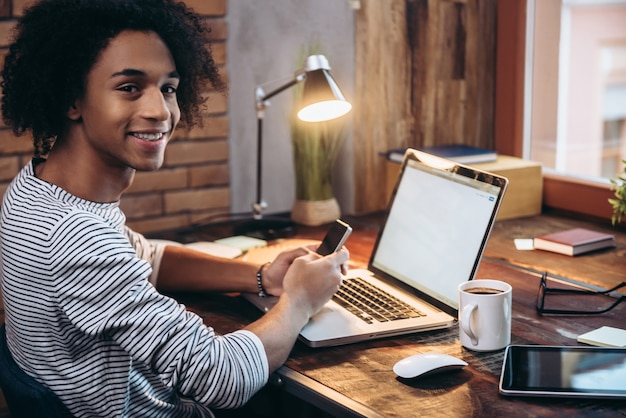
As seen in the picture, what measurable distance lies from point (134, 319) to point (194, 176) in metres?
1.18

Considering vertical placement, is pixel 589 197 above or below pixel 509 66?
below

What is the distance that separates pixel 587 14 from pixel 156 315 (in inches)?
78.3

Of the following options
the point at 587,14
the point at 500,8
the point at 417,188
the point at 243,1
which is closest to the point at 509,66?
the point at 500,8

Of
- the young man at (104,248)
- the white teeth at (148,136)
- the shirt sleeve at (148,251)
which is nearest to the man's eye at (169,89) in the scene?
the young man at (104,248)

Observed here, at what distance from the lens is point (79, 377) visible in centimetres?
136

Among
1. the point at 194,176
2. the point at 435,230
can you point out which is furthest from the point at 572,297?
the point at 194,176

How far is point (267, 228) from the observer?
90.0 inches

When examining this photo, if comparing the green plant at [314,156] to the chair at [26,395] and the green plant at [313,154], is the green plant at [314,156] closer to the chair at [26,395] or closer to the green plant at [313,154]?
the green plant at [313,154]

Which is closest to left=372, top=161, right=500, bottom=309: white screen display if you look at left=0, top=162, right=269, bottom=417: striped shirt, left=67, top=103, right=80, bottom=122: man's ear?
left=0, top=162, right=269, bottom=417: striped shirt

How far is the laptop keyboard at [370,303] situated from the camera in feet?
5.11

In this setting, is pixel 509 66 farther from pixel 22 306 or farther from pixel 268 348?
pixel 22 306

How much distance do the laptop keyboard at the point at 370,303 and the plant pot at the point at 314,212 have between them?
622 millimetres

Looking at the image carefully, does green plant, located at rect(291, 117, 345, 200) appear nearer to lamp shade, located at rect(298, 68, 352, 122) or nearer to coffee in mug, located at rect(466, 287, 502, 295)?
lamp shade, located at rect(298, 68, 352, 122)

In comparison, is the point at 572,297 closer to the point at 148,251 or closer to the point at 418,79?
the point at 148,251
